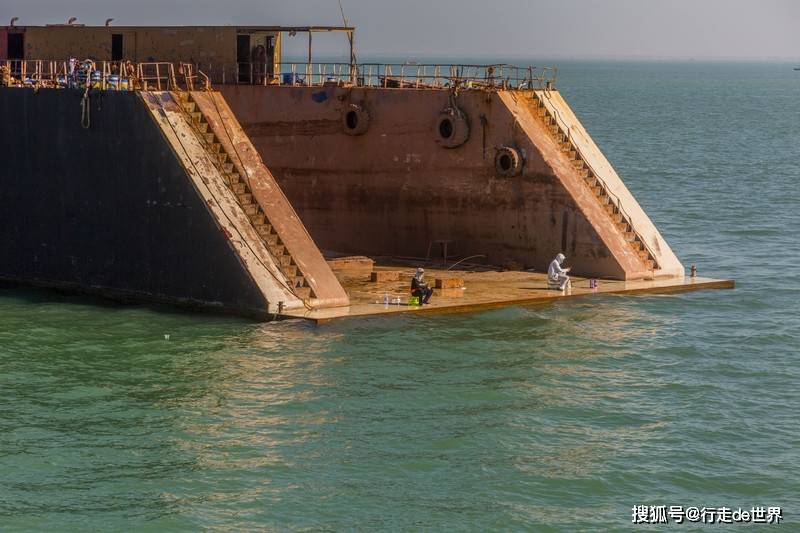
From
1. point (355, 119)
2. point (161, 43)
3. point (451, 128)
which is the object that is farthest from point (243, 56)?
point (451, 128)

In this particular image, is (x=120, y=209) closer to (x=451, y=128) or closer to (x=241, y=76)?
(x=451, y=128)

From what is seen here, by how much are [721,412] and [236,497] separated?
10.1 m

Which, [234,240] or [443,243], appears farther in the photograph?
[443,243]

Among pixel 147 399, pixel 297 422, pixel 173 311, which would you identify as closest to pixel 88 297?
pixel 173 311

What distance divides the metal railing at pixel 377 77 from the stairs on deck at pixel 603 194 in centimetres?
165

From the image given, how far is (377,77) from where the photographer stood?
44781 mm

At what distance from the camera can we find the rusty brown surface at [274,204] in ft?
117

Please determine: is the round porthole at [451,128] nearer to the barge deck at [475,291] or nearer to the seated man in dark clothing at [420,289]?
the barge deck at [475,291]

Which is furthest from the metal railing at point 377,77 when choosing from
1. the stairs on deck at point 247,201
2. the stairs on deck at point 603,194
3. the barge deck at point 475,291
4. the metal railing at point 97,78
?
the stairs on deck at point 247,201

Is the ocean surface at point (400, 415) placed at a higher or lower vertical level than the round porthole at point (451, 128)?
lower

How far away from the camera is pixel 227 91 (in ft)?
151

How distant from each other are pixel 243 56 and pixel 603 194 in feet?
40.1

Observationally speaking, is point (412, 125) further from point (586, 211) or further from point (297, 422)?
point (297, 422)

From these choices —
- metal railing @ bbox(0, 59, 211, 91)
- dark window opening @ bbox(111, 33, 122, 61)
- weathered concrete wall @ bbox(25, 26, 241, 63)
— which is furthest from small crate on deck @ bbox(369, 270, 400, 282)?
dark window opening @ bbox(111, 33, 122, 61)
